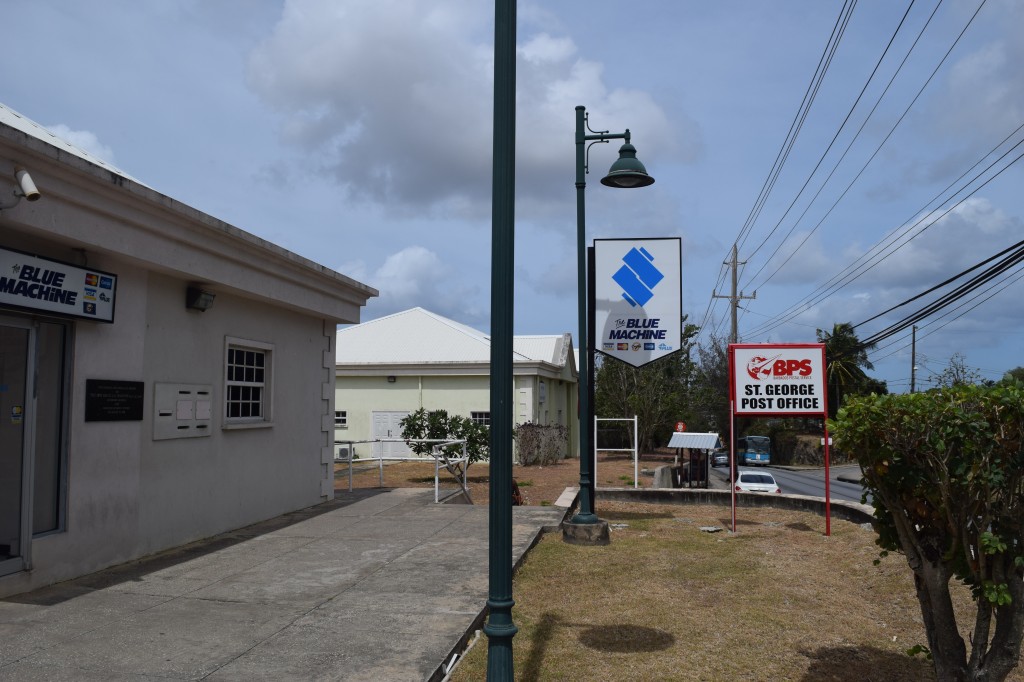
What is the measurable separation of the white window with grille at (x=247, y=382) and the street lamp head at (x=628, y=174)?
5391 mm

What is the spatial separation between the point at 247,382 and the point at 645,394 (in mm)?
29770

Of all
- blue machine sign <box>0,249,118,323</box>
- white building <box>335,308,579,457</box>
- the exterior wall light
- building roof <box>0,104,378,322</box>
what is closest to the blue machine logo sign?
building roof <box>0,104,378,322</box>

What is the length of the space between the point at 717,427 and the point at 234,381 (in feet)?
150

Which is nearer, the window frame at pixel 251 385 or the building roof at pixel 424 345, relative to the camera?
the window frame at pixel 251 385

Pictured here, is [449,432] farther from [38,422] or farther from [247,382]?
[38,422]

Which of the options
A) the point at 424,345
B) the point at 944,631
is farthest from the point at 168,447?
the point at 424,345

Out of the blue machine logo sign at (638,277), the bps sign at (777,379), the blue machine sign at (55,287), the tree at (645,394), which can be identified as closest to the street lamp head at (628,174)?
the blue machine logo sign at (638,277)

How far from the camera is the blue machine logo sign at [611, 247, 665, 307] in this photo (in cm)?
1191

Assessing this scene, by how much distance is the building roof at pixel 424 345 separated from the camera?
28666mm

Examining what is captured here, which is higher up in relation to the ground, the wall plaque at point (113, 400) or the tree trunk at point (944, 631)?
the wall plaque at point (113, 400)

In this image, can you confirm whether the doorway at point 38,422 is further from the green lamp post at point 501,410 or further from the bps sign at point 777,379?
the bps sign at point 777,379

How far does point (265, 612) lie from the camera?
6531 millimetres

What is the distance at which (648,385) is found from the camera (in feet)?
128

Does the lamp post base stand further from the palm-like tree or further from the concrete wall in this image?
the palm-like tree
